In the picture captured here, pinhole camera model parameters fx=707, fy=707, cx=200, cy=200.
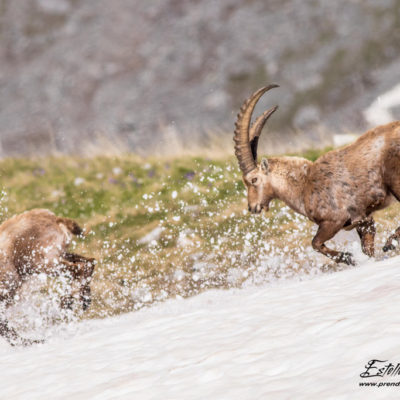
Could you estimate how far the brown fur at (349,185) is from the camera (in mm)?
7664

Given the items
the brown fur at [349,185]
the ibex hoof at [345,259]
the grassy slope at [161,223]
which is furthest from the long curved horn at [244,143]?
the grassy slope at [161,223]

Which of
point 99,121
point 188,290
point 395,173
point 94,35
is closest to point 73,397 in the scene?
point 395,173

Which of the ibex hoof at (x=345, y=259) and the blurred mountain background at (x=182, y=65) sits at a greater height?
the blurred mountain background at (x=182, y=65)

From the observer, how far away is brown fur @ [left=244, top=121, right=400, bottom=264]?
7.66 m

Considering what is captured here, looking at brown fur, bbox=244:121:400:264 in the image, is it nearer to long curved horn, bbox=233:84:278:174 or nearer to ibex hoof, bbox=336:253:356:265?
ibex hoof, bbox=336:253:356:265

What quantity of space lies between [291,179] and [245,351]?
3.55 metres

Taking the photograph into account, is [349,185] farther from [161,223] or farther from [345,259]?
[161,223]

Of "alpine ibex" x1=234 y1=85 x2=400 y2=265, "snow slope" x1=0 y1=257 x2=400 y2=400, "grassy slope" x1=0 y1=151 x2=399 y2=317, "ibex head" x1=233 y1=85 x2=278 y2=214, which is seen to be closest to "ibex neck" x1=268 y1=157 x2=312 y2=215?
"alpine ibex" x1=234 y1=85 x2=400 y2=265

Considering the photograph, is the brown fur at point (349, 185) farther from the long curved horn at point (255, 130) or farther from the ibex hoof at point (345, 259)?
the long curved horn at point (255, 130)

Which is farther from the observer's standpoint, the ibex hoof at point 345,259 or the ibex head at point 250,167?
the ibex head at point 250,167

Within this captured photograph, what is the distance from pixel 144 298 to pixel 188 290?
0.68 metres

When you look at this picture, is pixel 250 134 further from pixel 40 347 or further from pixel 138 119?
pixel 138 119

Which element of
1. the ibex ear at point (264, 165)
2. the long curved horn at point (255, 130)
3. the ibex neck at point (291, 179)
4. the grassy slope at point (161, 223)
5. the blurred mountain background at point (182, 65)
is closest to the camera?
the ibex neck at point (291, 179)

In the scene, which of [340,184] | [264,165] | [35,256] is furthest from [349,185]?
[35,256]
